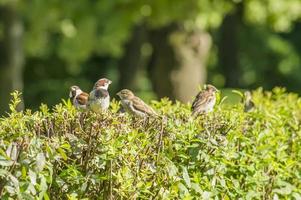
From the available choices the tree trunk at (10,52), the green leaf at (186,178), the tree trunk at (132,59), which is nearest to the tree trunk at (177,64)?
the tree trunk at (10,52)

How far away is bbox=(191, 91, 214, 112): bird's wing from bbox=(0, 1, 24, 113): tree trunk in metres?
14.3

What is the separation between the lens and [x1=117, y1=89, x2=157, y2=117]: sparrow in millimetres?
7609

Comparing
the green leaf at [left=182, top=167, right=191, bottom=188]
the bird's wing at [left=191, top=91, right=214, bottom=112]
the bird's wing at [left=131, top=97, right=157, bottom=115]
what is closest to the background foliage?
the bird's wing at [left=191, top=91, right=214, bottom=112]

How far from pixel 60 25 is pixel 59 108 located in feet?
70.2

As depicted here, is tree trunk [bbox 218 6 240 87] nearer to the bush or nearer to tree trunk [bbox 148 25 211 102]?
tree trunk [bbox 148 25 211 102]

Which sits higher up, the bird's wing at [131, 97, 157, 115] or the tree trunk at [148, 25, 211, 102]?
the tree trunk at [148, 25, 211, 102]

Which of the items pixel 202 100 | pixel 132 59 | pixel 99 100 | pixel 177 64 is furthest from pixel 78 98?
pixel 132 59

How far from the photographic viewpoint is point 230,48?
36.3m

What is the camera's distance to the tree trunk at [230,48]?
36125mm

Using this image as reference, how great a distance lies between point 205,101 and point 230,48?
28227 millimetres

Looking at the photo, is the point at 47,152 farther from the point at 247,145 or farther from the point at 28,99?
the point at 28,99

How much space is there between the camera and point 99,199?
598cm

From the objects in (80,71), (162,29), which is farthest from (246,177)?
(80,71)

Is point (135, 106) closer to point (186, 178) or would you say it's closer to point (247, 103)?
point (247, 103)
